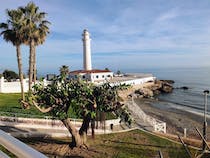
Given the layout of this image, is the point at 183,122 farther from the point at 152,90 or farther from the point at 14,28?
the point at 152,90

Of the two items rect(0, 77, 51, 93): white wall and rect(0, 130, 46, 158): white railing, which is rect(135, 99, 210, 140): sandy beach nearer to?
rect(0, 77, 51, 93): white wall

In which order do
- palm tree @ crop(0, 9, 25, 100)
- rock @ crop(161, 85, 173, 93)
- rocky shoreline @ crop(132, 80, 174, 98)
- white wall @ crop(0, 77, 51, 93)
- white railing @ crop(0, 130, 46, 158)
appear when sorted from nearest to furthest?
white railing @ crop(0, 130, 46, 158) < palm tree @ crop(0, 9, 25, 100) < white wall @ crop(0, 77, 51, 93) < rocky shoreline @ crop(132, 80, 174, 98) < rock @ crop(161, 85, 173, 93)

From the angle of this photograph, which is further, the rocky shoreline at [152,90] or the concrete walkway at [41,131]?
the rocky shoreline at [152,90]

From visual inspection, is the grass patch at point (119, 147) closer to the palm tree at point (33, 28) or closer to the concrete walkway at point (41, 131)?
the concrete walkway at point (41, 131)

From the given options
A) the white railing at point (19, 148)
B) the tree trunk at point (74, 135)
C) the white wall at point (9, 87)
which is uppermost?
the white railing at point (19, 148)

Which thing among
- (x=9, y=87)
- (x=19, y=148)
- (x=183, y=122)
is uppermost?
(x=19, y=148)

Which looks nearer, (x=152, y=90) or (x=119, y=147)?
(x=119, y=147)

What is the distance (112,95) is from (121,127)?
6.37m

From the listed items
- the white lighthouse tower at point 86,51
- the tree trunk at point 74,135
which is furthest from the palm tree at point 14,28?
the white lighthouse tower at point 86,51

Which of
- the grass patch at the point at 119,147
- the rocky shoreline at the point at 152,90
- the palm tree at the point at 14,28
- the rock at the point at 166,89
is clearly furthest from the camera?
the rock at the point at 166,89

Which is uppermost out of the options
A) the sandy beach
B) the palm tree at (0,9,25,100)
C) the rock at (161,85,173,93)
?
the palm tree at (0,9,25,100)

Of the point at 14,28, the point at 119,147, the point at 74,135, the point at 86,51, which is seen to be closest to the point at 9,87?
the point at 14,28

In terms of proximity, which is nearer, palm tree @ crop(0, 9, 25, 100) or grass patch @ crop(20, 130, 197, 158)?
grass patch @ crop(20, 130, 197, 158)

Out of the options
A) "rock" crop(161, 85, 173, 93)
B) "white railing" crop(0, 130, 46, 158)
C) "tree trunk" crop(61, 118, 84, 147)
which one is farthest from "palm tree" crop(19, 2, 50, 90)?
"rock" crop(161, 85, 173, 93)
